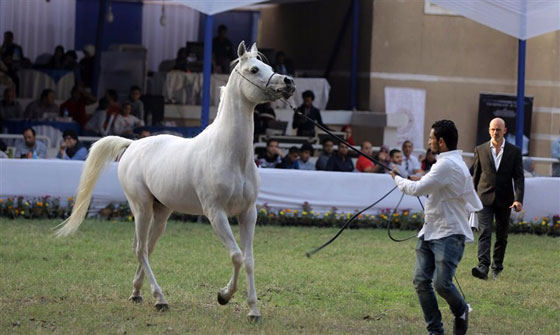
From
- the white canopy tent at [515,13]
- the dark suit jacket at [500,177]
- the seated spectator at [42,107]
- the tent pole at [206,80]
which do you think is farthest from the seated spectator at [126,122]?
the dark suit jacket at [500,177]

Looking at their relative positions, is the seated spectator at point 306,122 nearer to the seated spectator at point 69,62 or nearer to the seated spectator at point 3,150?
the seated spectator at point 3,150

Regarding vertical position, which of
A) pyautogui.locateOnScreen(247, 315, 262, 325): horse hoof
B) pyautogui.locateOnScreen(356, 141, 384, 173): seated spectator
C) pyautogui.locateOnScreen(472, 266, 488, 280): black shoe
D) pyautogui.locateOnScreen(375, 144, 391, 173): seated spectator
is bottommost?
pyautogui.locateOnScreen(247, 315, 262, 325): horse hoof

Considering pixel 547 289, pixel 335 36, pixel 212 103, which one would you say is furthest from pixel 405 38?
pixel 547 289

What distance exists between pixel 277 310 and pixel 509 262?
4598mm

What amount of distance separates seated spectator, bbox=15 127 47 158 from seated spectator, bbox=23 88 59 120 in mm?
2923

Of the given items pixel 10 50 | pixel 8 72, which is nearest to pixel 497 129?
pixel 8 72

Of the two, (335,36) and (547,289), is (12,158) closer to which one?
(547,289)

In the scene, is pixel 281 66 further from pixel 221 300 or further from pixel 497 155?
pixel 221 300

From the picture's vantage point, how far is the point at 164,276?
10.0 m

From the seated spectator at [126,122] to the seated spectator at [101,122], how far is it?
0.15 meters

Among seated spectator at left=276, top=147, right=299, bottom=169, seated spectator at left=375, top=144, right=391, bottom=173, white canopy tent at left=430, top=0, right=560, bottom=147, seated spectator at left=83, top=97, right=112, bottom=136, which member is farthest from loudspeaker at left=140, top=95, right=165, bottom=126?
white canopy tent at left=430, top=0, right=560, bottom=147

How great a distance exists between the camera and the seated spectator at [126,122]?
17.5 m

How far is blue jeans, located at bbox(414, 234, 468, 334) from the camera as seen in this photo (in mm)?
7098

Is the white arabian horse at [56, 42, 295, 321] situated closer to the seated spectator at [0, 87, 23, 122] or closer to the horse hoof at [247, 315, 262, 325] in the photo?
the horse hoof at [247, 315, 262, 325]
